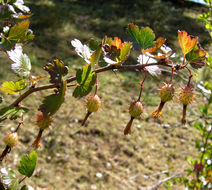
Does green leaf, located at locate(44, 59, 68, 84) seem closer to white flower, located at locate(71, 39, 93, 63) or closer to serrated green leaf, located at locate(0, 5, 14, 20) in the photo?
white flower, located at locate(71, 39, 93, 63)

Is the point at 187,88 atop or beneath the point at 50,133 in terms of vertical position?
atop

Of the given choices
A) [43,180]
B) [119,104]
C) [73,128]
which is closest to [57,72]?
[43,180]

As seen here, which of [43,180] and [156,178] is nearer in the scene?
[43,180]

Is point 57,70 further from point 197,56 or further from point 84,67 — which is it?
point 197,56

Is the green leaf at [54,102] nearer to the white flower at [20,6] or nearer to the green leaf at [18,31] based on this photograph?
the green leaf at [18,31]

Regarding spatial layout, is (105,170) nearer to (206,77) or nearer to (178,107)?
(178,107)

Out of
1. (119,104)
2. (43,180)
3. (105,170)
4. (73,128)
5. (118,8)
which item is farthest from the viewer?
(118,8)
